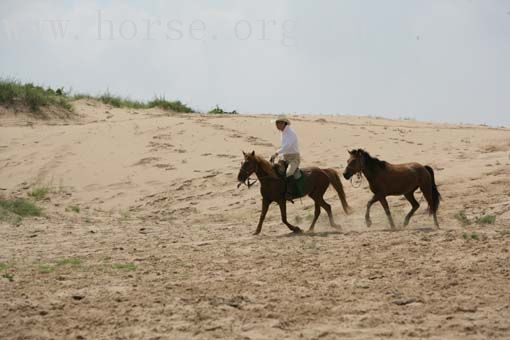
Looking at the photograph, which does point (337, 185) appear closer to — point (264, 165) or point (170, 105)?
point (264, 165)

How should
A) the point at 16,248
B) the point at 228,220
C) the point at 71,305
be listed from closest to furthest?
the point at 71,305 → the point at 16,248 → the point at 228,220

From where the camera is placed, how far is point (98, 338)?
6.99 meters

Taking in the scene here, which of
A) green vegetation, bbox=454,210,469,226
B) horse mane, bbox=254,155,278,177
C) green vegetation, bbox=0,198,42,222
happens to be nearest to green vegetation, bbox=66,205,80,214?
green vegetation, bbox=0,198,42,222

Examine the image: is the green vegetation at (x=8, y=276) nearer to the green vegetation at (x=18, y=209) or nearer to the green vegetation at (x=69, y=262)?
the green vegetation at (x=69, y=262)

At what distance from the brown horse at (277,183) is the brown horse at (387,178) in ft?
2.17

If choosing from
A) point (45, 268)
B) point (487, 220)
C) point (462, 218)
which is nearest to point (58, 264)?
point (45, 268)

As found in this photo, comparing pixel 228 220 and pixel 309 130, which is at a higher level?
pixel 309 130

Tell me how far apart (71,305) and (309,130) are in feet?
48.1

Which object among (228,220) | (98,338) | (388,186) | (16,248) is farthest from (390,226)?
(98,338)

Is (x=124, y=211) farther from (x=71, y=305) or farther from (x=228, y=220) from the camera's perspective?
(x=71, y=305)

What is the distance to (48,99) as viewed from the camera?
26.7m

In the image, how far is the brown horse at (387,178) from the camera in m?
13.3

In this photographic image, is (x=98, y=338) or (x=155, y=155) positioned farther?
(x=155, y=155)

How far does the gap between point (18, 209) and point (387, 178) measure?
7.37 meters
